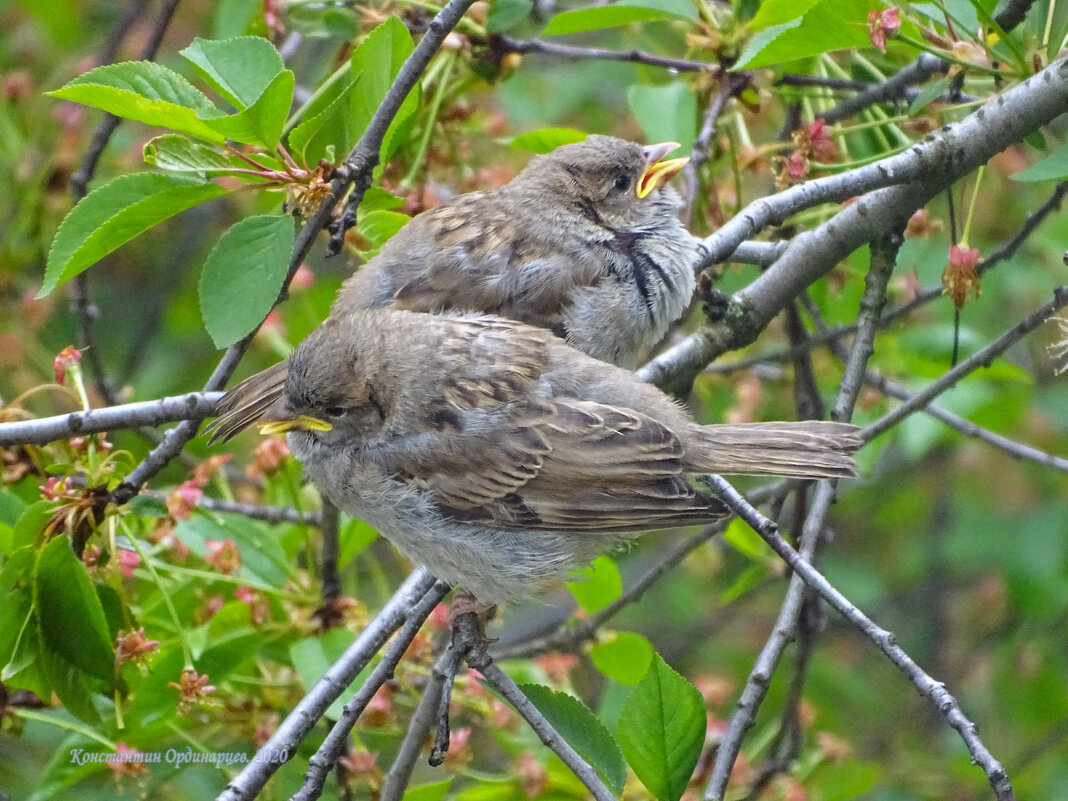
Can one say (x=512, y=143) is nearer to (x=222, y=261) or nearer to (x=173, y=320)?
(x=222, y=261)

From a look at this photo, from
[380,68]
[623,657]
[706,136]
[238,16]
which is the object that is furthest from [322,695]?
[238,16]

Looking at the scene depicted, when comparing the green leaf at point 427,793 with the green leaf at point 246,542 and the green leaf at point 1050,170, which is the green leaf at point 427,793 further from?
the green leaf at point 1050,170

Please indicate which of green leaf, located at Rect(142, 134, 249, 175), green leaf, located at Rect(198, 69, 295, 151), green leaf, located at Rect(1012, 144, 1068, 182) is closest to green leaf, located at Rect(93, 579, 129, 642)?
green leaf, located at Rect(142, 134, 249, 175)

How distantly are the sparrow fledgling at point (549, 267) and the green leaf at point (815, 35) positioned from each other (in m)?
0.70

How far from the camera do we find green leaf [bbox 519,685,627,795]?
2531 millimetres

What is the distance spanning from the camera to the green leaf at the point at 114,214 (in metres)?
2.60

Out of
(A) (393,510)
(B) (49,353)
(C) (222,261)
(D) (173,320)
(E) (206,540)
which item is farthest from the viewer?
(D) (173,320)

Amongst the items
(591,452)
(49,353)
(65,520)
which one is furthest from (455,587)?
(49,353)

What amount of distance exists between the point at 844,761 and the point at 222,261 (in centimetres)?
276

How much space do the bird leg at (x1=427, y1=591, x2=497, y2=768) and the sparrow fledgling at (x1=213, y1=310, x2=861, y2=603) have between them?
0.09 meters

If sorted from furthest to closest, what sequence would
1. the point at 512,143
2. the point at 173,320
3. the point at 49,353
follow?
the point at 173,320 < the point at 49,353 < the point at 512,143

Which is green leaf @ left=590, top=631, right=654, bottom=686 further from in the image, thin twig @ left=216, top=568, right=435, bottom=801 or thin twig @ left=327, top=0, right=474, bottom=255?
thin twig @ left=327, top=0, right=474, bottom=255

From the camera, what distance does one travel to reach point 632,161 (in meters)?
3.78

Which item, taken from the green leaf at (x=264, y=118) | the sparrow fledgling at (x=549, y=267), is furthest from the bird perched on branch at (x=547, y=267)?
the green leaf at (x=264, y=118)
